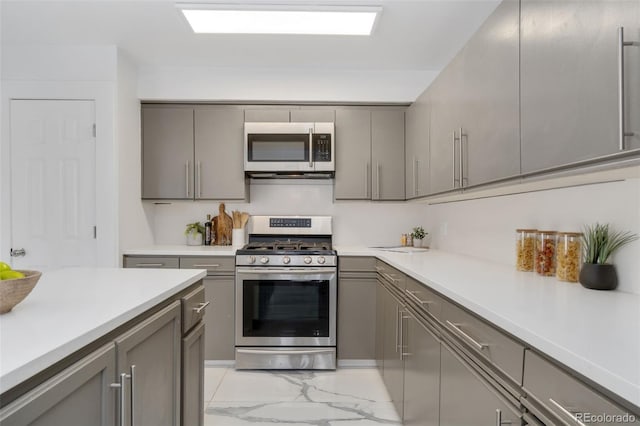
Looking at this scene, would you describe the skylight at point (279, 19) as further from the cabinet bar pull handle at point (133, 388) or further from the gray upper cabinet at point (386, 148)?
the cabinet bar pull handle at point (133, 388)

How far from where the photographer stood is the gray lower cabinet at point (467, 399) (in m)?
1.02

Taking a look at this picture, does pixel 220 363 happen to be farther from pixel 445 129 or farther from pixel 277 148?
pixel 445 129

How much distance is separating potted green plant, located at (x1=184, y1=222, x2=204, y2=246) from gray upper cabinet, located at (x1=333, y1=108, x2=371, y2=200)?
1.30m

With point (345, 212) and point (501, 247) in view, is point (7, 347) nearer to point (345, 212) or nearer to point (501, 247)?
point (501, 247)

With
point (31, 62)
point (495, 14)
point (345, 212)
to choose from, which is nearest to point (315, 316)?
point (345, 212)

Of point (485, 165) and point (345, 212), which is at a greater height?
point (485, 165)

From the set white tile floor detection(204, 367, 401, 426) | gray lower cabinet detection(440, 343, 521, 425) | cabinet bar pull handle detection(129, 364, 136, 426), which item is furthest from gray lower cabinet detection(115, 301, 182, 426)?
gray lower cabinet detection(440, 343, 521, 425)

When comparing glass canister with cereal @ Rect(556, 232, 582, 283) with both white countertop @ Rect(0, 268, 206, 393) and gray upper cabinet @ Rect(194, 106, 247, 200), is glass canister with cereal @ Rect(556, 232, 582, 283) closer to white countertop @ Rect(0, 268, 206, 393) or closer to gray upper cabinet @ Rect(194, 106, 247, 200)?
white countertop @ Rect(0, 268, 206, 393)

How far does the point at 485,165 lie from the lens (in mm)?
1749

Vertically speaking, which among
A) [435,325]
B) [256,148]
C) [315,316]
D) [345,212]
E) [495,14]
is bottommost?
[315,316]

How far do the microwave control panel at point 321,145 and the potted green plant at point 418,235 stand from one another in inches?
39.7

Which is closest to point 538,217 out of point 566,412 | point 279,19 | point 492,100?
point 492,100

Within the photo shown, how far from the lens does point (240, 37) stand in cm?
264

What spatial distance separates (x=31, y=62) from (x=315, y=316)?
290 cm
